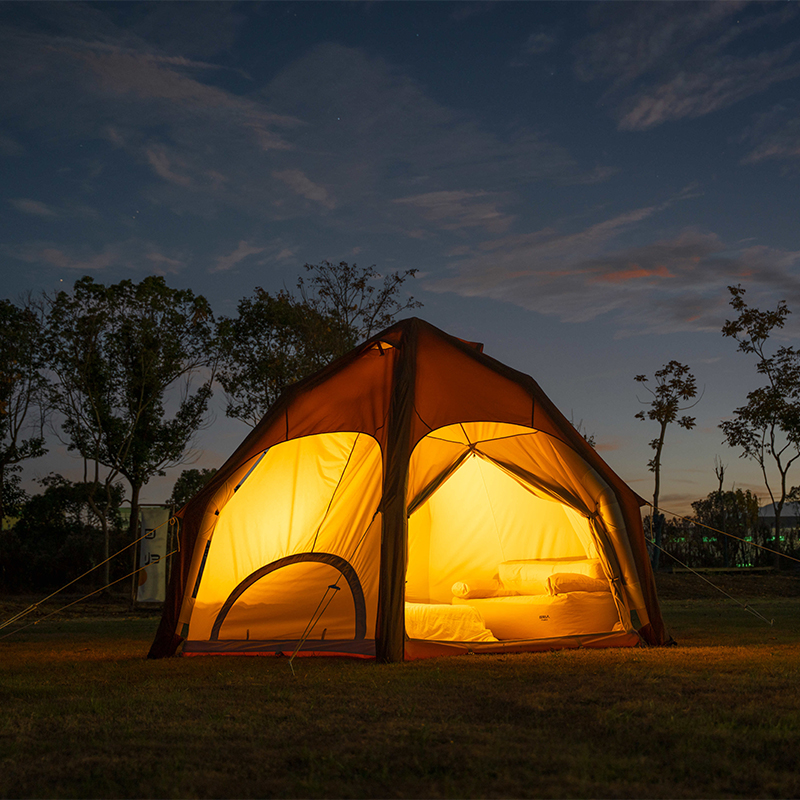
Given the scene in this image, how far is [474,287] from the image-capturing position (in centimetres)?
1220

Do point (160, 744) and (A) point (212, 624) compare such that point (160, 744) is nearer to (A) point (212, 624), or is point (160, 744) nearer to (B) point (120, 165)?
(A) point (212, 624)

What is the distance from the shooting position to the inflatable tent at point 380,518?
577cm

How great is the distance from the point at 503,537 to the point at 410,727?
5059 millimetres

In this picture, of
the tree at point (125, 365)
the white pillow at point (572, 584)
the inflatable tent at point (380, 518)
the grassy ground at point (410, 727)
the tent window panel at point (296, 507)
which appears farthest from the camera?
the tree at point (125, 365)

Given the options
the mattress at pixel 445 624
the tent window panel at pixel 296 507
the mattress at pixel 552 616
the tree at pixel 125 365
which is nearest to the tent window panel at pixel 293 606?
the tent window panel at pixel 296 507

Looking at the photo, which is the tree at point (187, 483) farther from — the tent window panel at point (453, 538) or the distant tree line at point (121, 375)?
the tent window panel at point (453, 538)

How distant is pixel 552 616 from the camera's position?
658 cm

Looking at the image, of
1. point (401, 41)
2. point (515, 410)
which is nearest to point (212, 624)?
point (515, 410)

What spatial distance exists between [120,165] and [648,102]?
22.9 ft

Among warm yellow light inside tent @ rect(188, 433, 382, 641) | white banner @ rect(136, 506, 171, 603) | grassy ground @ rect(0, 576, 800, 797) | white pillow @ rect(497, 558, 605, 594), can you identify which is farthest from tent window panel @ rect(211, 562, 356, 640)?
white banner @ rect(136, 506, 171, 603)

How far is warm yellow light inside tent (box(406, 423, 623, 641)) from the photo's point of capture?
6574 mm

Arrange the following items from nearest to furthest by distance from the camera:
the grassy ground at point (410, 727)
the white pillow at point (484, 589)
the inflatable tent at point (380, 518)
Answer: the grassy ground at point (410, 727)
the inflatable tent at point (380, 518)
the white pillow at point (484, 589)

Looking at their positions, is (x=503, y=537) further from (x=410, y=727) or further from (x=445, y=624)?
(x=410, y=727)

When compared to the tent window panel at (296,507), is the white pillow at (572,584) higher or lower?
lower
